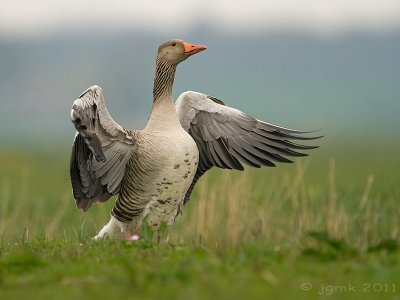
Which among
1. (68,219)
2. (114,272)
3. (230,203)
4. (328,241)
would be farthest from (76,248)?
(68,219)

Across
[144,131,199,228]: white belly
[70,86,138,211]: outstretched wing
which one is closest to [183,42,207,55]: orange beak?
[144,131,199,228]: white belly

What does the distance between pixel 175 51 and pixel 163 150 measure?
1563 millimetres

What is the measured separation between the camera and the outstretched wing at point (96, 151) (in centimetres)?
884

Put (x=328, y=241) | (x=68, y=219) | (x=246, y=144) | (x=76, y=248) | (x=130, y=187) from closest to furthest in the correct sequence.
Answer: (x=328, y=241), (x=76, y=248), (x=130, y=187), (x=246, y=144), (x=68, y=219)

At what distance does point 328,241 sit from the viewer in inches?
263

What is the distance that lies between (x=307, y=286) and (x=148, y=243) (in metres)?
2.44

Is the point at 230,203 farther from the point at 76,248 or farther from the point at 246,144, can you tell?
the point at 76,248

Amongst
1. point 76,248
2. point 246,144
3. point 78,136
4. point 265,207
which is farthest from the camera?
point 265,207

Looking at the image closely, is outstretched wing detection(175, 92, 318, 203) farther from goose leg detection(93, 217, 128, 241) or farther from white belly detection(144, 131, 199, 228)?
goose leg detection(93, 217, 128, 241)

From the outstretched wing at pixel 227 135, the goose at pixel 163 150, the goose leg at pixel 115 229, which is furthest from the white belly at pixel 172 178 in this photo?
the outstretched wing at pixel 227 135

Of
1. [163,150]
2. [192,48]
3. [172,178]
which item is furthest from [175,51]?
[172,178]

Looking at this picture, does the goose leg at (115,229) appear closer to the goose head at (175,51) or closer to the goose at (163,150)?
the goose at (163,150)

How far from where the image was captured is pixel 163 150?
32.6 feet

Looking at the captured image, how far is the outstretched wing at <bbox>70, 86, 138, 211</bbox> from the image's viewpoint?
8.84 m
